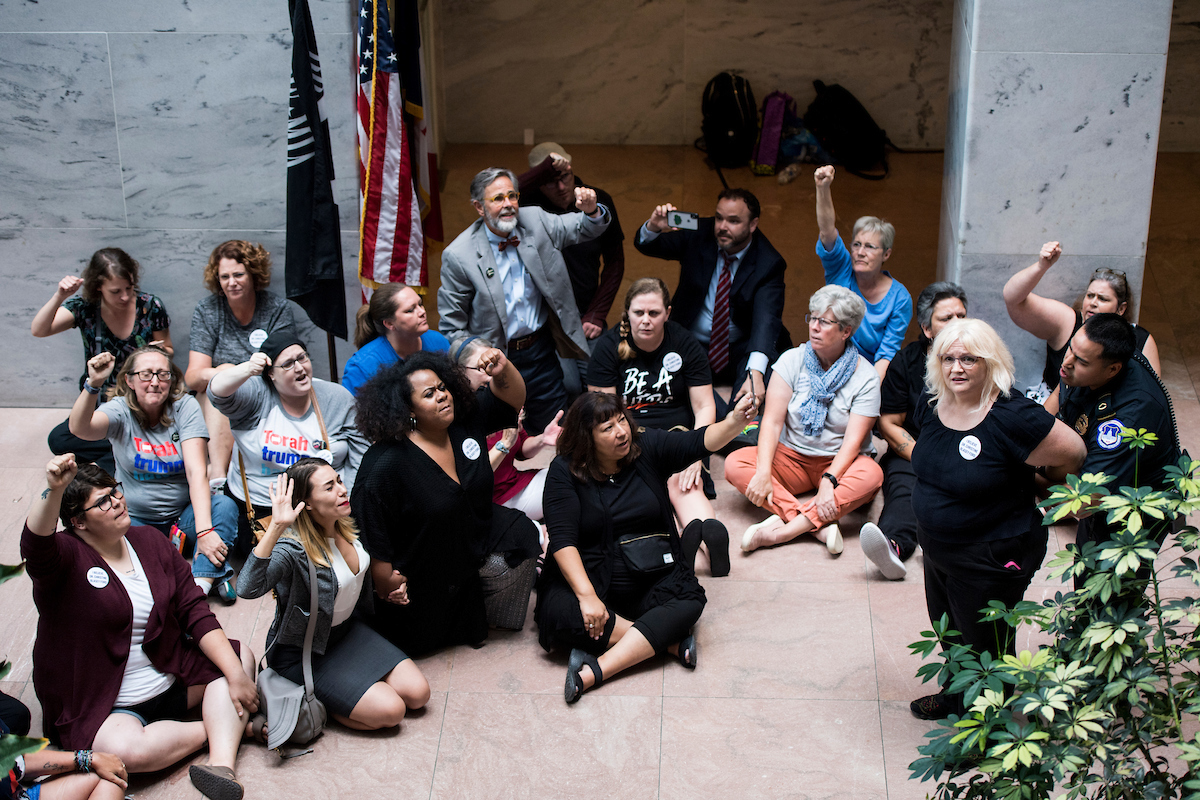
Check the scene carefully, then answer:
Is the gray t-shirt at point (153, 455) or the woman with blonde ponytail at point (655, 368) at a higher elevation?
the woman with blonde ponytail at point (655, 368)

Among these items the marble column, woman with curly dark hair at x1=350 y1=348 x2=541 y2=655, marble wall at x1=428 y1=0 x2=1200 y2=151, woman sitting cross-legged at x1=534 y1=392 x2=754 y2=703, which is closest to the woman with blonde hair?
woman sitting cross-legged at x1=534 y1=392 x2=754 y2=703

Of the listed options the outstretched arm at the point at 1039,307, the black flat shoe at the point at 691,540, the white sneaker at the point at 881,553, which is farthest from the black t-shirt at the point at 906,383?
the black flat shoe at the point at 691,540

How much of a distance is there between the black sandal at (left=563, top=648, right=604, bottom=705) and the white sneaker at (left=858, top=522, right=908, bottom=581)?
1.13 m

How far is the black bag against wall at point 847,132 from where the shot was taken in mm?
8298

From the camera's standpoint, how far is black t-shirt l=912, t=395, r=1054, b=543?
10.7ft

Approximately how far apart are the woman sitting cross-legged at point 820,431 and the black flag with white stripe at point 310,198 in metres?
1.98

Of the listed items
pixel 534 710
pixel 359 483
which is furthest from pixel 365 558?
pixel 534 710

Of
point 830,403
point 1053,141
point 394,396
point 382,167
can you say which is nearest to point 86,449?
point 382,167

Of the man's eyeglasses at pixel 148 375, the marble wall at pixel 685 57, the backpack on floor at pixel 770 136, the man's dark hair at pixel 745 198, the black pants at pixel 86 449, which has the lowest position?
the black pants at pixel 86 449

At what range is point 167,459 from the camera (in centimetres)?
445

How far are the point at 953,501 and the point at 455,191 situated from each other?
5288 mm

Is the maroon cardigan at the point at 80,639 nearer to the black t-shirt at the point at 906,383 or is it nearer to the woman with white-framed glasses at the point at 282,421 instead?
the woman with white-framed glasses at the point at 282,421

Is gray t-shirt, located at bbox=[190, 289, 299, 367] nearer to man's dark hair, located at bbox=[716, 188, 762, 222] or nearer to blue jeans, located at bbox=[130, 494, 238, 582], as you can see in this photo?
blue jeans, located at bbox=[130, 494, 238, 582]

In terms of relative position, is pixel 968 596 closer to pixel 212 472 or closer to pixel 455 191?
pixel 212 472
